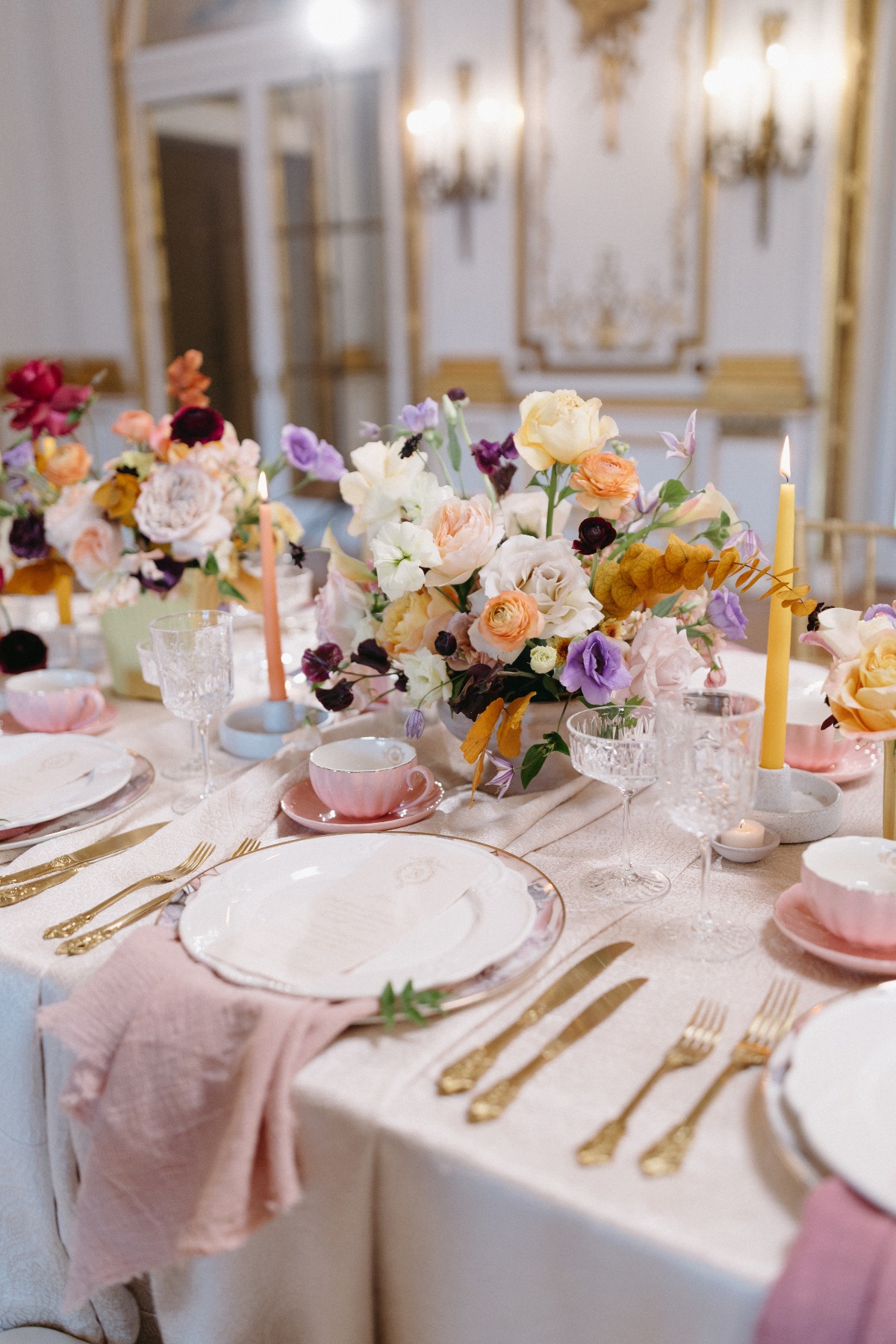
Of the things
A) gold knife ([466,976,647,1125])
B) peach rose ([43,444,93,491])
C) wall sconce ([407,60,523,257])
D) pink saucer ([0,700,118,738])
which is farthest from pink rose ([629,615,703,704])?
wall sconce ([407,60,523,257])

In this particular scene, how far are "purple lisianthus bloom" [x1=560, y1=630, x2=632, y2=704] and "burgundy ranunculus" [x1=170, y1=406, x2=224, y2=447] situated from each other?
0.60m

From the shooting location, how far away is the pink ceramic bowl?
81cm

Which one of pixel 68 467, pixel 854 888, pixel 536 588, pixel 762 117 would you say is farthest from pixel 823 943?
pixel 762 117

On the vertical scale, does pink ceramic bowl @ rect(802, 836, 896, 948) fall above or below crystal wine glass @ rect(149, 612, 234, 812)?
below

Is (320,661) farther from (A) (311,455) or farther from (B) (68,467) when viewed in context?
(B) (68,467)

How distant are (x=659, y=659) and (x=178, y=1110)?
582 millimetres

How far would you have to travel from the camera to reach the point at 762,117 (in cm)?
413

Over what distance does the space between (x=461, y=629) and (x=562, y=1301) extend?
60 cm

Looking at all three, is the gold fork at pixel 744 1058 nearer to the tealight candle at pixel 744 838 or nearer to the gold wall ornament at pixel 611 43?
the tealight candle at pixel 744 838

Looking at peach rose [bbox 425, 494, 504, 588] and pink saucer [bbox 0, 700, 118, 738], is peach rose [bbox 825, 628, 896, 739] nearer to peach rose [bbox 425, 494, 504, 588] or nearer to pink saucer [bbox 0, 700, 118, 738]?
peach rose [bbox 425, 494, 504, 588]

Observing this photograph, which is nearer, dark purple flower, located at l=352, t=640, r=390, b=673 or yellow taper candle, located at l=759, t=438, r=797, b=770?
yellow taper candle, located at l=759, t=438, r=797, b=770

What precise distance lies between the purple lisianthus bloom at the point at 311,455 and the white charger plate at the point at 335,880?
56cm

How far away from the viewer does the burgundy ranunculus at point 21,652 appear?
1.54m

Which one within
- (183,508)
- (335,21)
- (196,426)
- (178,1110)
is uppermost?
(335,21)
